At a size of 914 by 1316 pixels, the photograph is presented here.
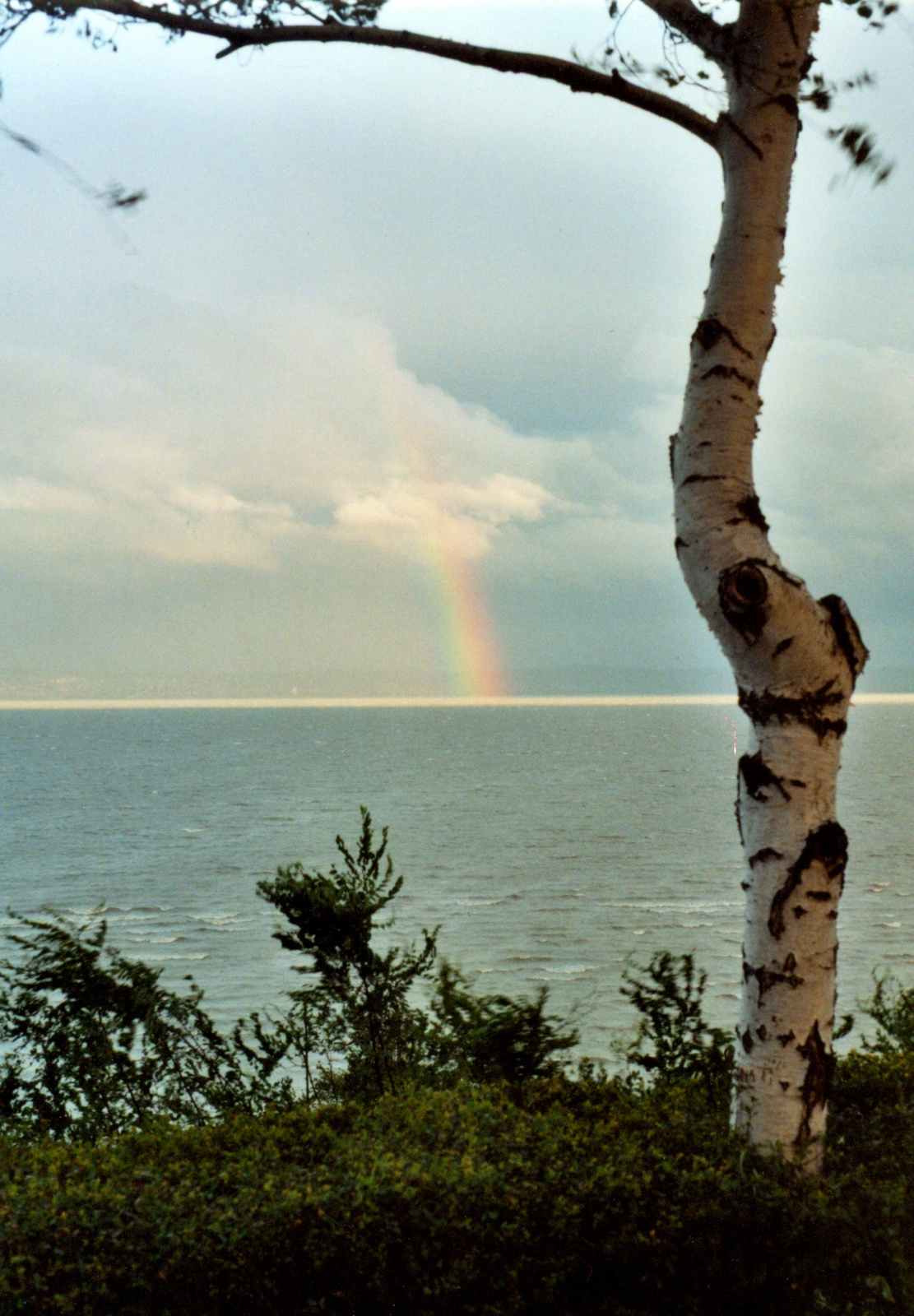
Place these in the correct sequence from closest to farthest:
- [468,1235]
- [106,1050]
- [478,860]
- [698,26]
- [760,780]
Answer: [468,1235] < [760,780] < [698,26] < [106,1050] < [478,860]

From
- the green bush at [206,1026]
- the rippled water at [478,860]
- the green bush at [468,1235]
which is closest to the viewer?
the green bush at [468,1235]

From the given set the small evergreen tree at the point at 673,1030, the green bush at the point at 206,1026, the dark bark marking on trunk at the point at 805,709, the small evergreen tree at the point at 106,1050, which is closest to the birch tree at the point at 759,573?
the dark bark marking on trunk at the point at 805,709

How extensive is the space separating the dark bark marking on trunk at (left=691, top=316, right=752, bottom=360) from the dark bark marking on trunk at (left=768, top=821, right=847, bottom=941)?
6.63 feet

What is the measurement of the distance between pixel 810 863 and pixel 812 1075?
82 centimetres

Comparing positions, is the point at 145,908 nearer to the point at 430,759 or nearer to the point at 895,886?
the point at 895,886

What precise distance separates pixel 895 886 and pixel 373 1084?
4398 cm

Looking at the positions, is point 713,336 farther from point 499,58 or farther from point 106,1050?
point 106,1050

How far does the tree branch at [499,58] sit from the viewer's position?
16.6 ft

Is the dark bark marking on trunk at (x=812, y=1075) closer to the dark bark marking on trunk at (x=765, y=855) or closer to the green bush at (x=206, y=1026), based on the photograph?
the dark bark marking on trunk at (x=765, y=855)

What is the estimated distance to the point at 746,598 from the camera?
424cm

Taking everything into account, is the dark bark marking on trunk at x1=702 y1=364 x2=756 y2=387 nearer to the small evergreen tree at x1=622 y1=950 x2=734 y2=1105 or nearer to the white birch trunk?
the white birch trunk

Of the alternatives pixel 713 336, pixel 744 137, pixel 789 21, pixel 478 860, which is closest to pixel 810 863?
pixel 713 336

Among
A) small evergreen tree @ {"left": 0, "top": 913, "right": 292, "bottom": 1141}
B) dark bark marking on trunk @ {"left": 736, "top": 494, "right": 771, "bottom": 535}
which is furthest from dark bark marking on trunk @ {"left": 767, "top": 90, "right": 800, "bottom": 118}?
small evergreen tree @ {"left": 0, "top": 913, "right": 292, "bottom": 1141}

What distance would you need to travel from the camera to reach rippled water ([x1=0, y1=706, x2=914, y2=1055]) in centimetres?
3294
